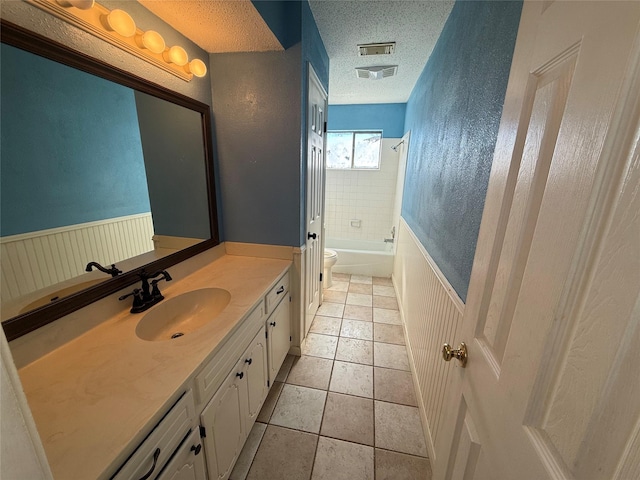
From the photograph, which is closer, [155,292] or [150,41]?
[150,41]

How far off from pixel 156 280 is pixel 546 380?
1425 millimetres

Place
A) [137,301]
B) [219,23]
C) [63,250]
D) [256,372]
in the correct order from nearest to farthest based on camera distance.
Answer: [63,250], [137,301], [219,23], [256,372]

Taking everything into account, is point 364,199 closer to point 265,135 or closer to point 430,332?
point 265,135

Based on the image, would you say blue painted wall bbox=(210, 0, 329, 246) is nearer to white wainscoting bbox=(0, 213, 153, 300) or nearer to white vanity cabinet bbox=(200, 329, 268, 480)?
white wainscoting bbox=(0, 213, 153, 300)

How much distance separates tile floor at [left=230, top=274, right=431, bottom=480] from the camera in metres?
1.32

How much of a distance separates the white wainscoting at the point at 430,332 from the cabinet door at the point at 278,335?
3.11 feet

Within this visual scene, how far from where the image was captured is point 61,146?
2.96 feet

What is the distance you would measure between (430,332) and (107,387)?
151cm

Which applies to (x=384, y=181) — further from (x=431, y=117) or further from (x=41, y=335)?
(x=41, y=335)

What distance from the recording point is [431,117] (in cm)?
210

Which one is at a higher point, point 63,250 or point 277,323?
point 63,250

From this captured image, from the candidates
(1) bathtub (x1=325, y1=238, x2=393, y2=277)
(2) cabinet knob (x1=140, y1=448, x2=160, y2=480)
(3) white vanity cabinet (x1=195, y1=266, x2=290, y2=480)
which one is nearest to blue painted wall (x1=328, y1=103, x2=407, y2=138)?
(1) bathtub (x1=325, y1=238, x2=393, y2=277)

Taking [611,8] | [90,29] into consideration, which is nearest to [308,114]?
[90,29]

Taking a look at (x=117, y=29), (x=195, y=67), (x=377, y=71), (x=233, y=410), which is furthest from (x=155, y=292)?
(x=377, y=71)
